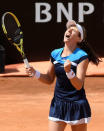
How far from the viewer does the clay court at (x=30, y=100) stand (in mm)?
7102

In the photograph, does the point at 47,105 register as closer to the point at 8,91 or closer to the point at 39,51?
the point at 8,91

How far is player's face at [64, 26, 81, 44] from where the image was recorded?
4.44 metres

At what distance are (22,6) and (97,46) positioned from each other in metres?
2.90

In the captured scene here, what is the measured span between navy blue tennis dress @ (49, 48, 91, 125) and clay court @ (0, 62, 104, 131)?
2.43 meters

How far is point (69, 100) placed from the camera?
445 centimetres

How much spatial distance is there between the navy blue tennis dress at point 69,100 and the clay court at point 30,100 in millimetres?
2433

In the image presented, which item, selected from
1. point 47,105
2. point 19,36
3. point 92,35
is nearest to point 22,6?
point 92,35

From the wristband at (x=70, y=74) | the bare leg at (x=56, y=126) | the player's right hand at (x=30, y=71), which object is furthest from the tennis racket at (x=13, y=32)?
the bare leg at (x=56, y=126)

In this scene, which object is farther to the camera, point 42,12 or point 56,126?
point 42,12

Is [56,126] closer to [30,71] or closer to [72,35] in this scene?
[30,71]

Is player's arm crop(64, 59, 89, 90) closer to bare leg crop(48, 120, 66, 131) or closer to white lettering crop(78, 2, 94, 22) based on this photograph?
bare leg crop(48, 120, 66, 131)

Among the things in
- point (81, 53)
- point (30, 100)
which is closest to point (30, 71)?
point (81, 53)

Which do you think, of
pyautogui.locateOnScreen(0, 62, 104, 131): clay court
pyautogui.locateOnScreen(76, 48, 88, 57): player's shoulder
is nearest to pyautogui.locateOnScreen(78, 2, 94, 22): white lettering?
pyautogui.locateOnScreen(0, 62, 104, 131): clay court

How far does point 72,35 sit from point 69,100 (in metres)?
0.70
